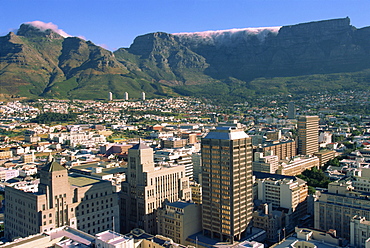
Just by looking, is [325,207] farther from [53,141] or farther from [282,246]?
[53,141]

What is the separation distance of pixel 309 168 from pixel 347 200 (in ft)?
141

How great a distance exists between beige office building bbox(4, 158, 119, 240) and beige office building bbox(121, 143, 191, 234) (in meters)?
3.84

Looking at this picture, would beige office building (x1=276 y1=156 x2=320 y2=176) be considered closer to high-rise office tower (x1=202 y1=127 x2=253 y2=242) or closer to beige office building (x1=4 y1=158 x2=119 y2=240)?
high-rise office tower (x1=202 y1=127 x2=253 y2=242)

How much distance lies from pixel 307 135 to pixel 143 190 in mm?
68295

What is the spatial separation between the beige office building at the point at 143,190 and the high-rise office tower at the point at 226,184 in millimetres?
8478

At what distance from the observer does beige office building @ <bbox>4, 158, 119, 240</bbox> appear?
47.7 metres

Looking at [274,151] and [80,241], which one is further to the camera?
[274,151]

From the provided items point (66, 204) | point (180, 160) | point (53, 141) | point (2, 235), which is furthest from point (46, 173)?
point (53, 141)

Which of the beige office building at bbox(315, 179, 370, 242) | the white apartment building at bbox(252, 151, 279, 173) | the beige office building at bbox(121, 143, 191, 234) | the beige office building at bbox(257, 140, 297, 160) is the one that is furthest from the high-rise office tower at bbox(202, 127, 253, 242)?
the beige office building at bbox(257, 140, 297, 160)

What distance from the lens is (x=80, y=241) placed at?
41188 mm

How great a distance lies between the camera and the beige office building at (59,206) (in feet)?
156

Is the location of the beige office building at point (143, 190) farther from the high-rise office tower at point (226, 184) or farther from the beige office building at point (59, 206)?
the high-rise office tower at point (226, 184)

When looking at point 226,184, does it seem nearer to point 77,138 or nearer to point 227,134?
point 227,134

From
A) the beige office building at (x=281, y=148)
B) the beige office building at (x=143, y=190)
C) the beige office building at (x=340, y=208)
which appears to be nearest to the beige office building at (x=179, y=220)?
the beige office building at (x=143, y=190)
